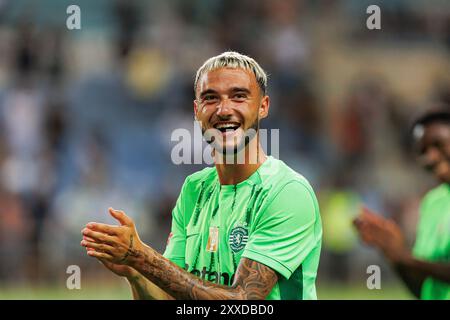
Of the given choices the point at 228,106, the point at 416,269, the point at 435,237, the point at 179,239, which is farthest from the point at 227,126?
the point at 435,237

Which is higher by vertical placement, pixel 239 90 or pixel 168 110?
pixel 239 90

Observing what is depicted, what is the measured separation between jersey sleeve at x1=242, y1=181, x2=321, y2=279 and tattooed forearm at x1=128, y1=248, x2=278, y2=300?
13cm

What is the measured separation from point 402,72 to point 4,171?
22.7 feet

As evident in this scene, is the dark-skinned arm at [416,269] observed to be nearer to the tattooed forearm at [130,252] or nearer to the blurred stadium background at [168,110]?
the tattooed forearm at [130,252]

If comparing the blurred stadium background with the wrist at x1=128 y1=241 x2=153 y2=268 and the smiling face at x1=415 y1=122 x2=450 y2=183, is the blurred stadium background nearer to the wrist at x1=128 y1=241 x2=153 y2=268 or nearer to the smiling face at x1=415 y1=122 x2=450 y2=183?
the smiling face at x1=415 y1=122 x2=450 y2=183

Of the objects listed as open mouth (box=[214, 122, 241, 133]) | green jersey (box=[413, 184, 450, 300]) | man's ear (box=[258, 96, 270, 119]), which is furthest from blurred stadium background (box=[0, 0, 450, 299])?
open mouth (box=[214, 122, 241, 133])

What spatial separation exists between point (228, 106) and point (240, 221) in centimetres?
61

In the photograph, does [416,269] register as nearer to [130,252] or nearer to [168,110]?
[130,252]

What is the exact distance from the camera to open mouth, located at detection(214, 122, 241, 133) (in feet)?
15.0

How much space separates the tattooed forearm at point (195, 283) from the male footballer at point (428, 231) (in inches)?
36.0

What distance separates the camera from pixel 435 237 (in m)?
5.53

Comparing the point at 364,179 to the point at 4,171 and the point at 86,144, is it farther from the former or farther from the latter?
the point at 4,171

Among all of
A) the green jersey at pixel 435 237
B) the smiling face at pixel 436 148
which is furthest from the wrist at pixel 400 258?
the smiling face at pixel 436 148

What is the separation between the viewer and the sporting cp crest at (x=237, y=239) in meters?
4.50
